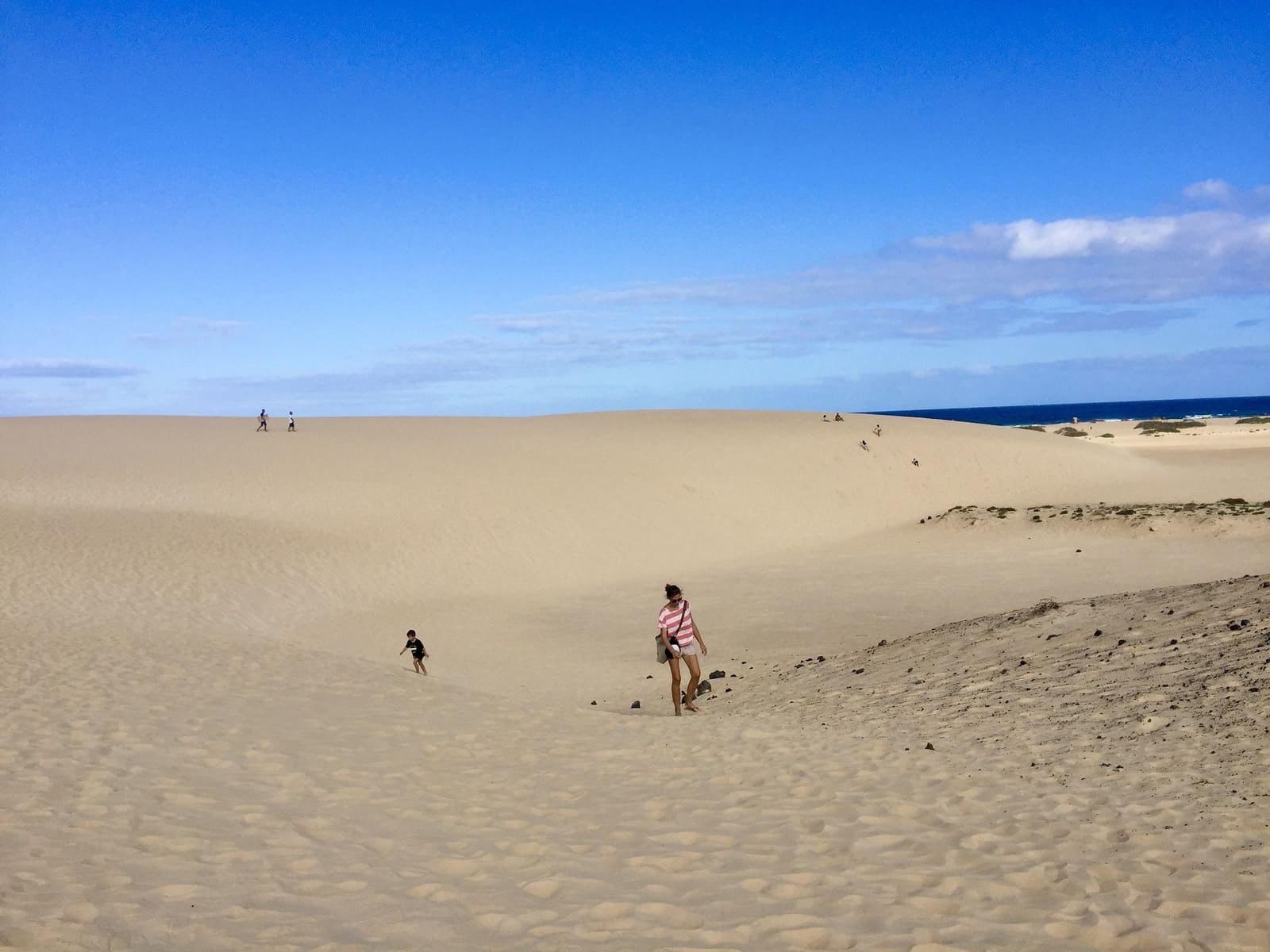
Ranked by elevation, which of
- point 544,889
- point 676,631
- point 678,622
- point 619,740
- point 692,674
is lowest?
point 619,740

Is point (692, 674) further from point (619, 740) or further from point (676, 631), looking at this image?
point (619, 740)

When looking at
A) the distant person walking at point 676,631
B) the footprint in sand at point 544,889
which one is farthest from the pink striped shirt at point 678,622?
the footprint in sand at point 544,889

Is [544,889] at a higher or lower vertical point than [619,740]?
higher

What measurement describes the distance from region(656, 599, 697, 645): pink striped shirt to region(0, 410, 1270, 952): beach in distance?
41.9 inches

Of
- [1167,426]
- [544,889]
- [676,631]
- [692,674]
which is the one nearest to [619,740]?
[676,631]

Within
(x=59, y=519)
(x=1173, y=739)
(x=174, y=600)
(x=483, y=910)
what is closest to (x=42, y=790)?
(x=483, y=910)

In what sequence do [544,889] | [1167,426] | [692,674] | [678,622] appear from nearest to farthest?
[544,889], [678,622], [692,674], [1167,426]

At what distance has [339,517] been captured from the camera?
1198 inches

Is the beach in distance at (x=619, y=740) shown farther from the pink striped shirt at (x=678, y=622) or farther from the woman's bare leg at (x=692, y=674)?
the pink striped shirt at (x=678, y=622)

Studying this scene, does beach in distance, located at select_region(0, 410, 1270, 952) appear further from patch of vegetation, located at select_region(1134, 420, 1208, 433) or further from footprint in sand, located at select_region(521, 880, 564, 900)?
patch of vegetation, located at select_region(1134, 420, 1208, 433)

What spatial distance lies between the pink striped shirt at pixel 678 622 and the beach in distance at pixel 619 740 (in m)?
1.06

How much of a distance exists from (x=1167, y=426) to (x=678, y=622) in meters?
77.4

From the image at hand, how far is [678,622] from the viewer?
490 inches

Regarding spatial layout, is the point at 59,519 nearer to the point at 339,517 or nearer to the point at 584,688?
the point at 339,517
